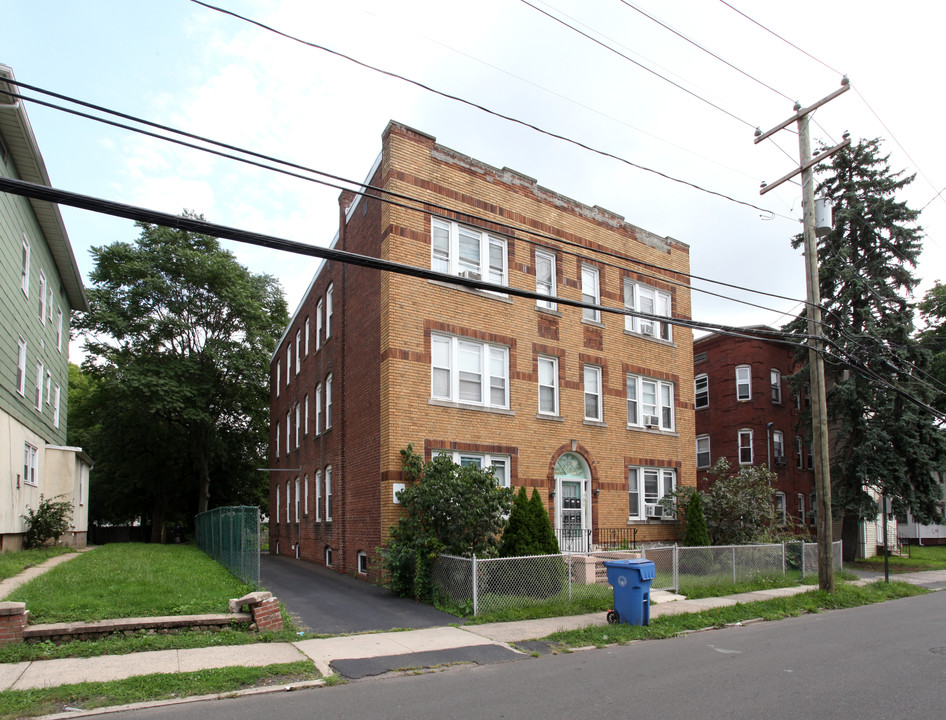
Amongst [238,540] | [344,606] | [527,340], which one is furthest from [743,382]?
[238,540]

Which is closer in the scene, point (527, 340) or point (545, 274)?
point (527, 340)

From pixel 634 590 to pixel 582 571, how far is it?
14.8ft

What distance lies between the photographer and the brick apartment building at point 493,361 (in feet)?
56.5

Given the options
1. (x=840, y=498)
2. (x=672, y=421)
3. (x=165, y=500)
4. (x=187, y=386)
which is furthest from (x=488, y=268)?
(x=165, y=500)

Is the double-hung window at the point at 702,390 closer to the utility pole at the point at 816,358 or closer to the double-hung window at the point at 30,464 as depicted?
the utility pole at the point at 816,358

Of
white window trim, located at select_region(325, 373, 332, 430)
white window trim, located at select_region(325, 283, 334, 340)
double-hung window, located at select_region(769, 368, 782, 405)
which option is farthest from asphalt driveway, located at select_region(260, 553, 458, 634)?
double-hung window, located at select_region(769, 368, 782, 405)

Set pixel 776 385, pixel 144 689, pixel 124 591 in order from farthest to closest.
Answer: pixel 776 385
pixel 124 591
pixel 144 689

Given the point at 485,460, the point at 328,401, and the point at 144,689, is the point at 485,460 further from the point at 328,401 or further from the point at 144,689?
the point at 144,689

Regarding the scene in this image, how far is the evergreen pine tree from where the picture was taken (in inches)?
995

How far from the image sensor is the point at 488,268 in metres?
18.8

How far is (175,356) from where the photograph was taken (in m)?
36.3

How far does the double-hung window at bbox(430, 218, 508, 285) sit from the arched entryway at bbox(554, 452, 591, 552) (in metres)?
5.40

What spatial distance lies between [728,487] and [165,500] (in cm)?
3631

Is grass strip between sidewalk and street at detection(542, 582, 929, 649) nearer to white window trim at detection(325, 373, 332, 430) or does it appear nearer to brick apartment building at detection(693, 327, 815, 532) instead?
brick apartment building at detection(693, 327, 815, 532)
